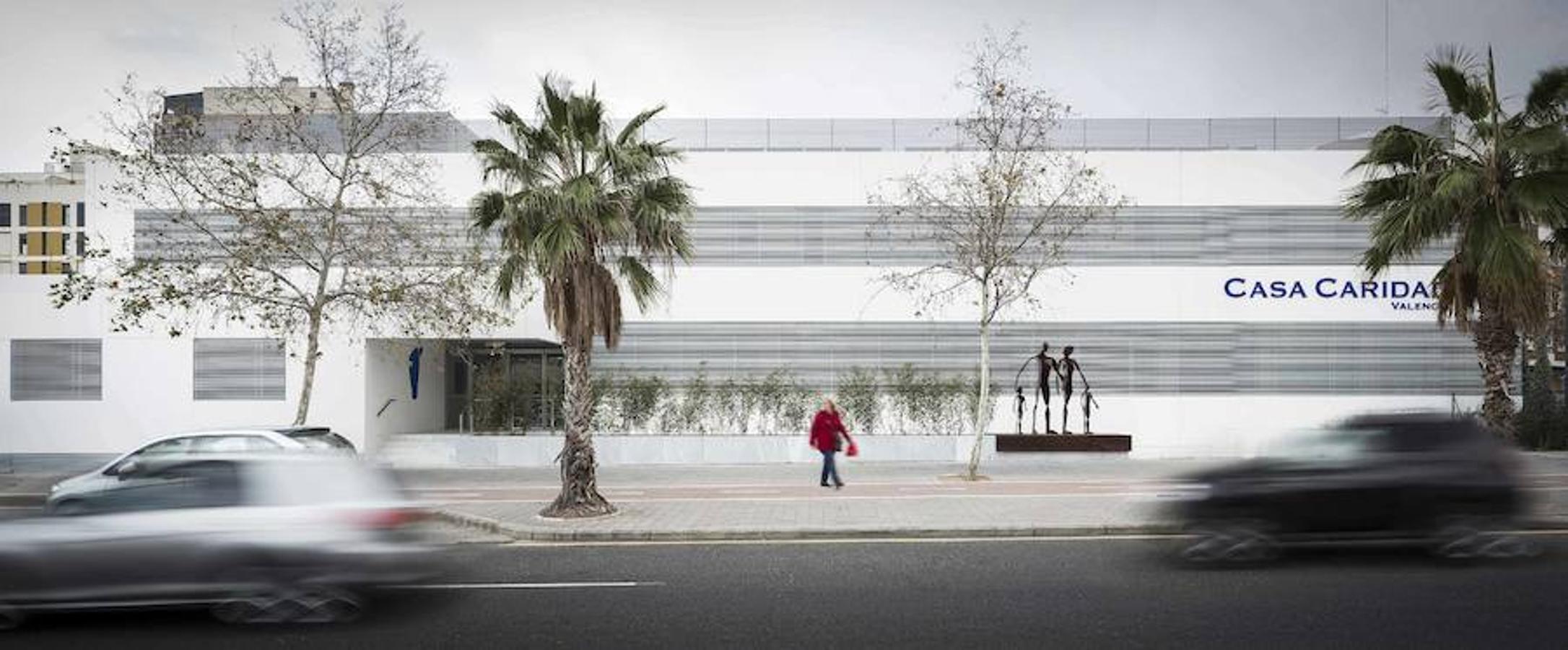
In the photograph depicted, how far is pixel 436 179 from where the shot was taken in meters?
28.4

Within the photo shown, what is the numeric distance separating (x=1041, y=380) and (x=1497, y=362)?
30.6 ft

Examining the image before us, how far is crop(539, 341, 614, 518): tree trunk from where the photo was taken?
1598 centimetres

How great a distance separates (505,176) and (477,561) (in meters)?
6.08

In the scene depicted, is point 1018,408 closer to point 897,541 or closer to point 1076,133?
point 1076,133

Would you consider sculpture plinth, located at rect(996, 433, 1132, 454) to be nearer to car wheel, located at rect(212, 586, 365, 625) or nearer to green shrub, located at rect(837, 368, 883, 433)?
green shrub, located at rect(837, 368, 883, 433)

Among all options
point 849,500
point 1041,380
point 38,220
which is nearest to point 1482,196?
point 1041,380

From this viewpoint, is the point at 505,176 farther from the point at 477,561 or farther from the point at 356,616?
the point at 356,616

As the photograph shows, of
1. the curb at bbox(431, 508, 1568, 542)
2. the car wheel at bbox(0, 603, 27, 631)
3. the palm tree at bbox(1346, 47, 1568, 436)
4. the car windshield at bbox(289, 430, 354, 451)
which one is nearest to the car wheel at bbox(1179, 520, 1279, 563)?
the curb at bbox(431, 508, 1568, 542)

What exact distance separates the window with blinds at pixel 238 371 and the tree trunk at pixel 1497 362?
26459 mm

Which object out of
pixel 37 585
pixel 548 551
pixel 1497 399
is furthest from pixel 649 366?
pixel 37 585

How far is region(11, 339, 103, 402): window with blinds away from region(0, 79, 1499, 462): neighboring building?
6.60 m

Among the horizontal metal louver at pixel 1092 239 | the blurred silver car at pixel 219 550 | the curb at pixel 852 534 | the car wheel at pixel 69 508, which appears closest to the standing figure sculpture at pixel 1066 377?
the horizontal metal louver at pixel 1092 239

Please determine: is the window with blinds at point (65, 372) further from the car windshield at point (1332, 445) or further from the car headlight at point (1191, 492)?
the car windshield at point (1332, 445)

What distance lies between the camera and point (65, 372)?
27.7 meters
